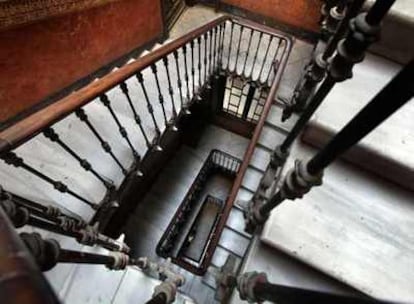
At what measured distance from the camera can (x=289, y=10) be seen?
4.75 m

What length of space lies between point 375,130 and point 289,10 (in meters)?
3.96

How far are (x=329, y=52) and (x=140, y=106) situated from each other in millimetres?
1956

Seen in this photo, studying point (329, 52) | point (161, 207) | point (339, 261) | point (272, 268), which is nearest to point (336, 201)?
point (339, 261)

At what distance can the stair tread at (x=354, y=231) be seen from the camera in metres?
1.35

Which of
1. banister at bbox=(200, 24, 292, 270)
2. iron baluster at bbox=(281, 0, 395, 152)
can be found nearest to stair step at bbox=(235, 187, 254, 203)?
banister at bbox=(200, 24, 292, 270)

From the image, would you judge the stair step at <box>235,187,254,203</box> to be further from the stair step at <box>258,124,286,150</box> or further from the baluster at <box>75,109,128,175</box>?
the baluster at <box>75,109,128,175</box>

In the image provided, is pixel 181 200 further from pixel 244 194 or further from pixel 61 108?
pixel 61 108

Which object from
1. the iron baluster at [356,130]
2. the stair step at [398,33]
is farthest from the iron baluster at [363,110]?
the stair step at [398,33]

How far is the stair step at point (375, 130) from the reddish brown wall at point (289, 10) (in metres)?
3.39

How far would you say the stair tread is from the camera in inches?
53.1

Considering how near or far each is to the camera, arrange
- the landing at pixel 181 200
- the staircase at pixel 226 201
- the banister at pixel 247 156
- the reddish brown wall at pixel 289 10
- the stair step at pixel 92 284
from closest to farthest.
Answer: the staircase at pixel 226 201 < the stair step at pixel 92 284 < the banister at pixel 247 156 < the landing at pixel 181 200 < the reddish brown wall at pixel 289 10

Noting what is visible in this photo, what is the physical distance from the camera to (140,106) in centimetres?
305

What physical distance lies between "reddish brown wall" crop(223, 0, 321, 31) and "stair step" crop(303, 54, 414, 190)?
11.1 ft

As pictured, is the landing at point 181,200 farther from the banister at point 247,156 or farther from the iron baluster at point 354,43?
the iron baluster at point 354,43
